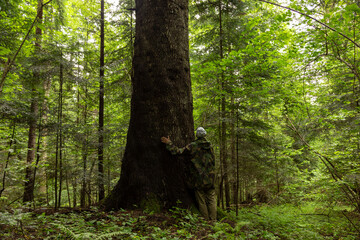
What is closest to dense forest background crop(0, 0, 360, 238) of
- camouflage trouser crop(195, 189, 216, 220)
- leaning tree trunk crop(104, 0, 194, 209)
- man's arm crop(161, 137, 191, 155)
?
camouflage trouser crop(195, 189, 216, 220)

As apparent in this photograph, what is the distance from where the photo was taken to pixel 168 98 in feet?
14.0

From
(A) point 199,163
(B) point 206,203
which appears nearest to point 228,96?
(A) point 199,163

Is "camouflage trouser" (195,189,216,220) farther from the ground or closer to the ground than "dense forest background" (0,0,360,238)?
closer to the ground

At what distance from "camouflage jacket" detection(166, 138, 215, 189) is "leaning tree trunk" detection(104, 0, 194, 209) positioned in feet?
0.58

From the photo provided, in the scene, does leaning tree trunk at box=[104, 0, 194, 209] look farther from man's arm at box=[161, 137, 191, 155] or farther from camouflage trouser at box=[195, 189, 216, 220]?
camouflage trouser at box=[195, 189, 216, 220]

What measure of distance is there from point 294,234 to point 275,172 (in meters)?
6.72

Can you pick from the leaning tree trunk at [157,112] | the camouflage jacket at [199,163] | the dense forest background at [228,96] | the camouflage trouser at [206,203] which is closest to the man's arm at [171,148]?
the camouflage jacket at [199,163]

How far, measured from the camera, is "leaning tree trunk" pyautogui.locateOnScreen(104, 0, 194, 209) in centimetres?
401

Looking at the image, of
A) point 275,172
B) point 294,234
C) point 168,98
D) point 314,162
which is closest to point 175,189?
point 168,98

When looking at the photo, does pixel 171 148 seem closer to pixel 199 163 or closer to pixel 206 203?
pixel 199 163

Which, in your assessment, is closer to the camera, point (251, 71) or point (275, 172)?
point (251, 71)

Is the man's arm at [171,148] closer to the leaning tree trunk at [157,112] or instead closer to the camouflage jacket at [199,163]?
the camouflage jacket at [199,163]

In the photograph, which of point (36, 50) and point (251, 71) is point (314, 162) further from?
point (36, 50)

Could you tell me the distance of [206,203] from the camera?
4.41m
